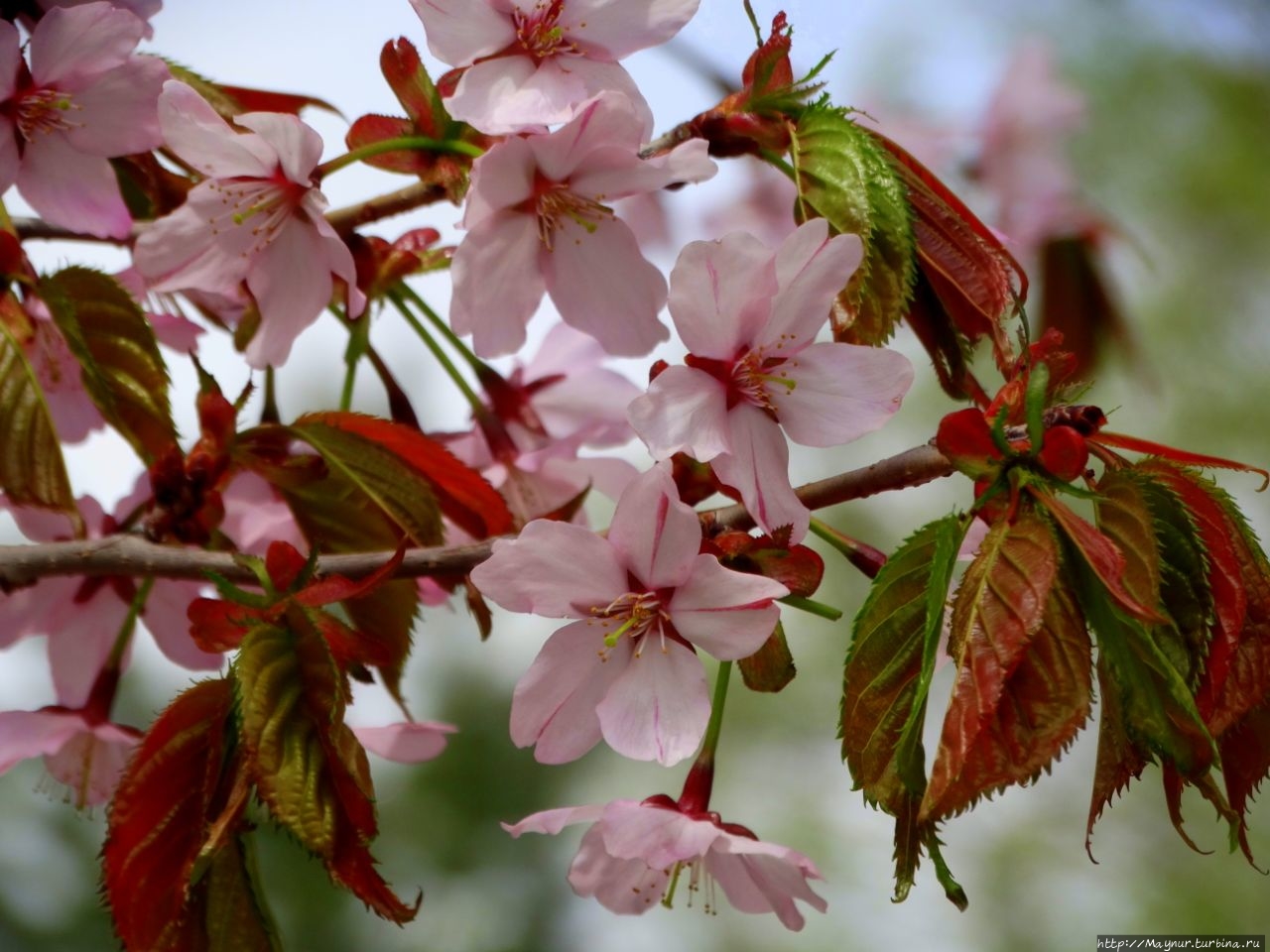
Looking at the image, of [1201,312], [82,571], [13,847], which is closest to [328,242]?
[82,571]

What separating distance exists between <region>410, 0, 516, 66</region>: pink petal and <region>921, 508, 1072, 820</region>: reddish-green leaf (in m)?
0.20

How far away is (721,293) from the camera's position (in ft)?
1.02

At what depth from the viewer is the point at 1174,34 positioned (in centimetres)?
285

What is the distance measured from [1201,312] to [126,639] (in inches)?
131

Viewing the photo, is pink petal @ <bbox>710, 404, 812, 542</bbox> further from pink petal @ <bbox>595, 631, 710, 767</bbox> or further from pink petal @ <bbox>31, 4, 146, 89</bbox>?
pink petal @ <bbox>31, 4, 146, 89</bbox>

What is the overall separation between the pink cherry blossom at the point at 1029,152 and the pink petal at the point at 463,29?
2.64 feet

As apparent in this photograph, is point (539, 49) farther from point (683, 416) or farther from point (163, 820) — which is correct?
point (163, 820)

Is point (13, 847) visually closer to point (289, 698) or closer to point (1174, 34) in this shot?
point (289, 698)

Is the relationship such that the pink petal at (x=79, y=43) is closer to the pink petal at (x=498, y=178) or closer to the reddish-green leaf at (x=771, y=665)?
the pink petal at (x=498, y=178)

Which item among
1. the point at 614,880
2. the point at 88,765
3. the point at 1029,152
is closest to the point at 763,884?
the point at 614,880

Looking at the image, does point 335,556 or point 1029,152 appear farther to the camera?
point 1029,152

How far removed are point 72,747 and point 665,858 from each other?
244 mm

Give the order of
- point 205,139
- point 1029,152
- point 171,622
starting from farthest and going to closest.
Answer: point 1029,152 < point 171,622 < point 205,139

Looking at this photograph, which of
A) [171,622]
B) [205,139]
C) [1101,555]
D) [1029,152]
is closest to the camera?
[1101,555]
